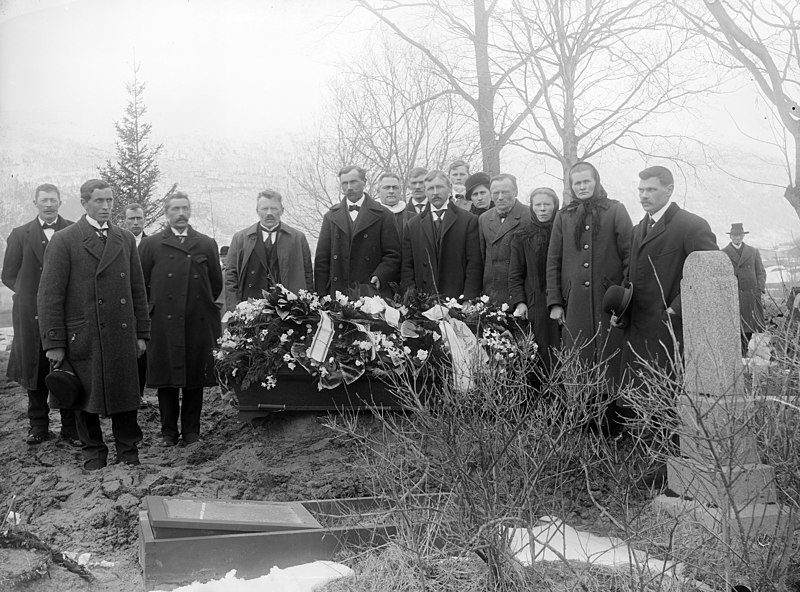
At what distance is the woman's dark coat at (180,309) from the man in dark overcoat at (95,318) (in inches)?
28.7

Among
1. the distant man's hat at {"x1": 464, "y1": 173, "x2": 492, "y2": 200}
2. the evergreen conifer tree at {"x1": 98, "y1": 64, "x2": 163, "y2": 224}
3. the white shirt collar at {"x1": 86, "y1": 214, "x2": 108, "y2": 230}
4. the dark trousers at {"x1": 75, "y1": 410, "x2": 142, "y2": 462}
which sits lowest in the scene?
the dark trousers at {"x1": 75, "y1": 410, "x2": 142, "y2": 462}

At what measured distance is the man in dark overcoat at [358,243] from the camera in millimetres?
7535

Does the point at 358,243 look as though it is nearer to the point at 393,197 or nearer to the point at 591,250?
the point at 393,197

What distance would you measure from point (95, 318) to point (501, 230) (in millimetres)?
3336

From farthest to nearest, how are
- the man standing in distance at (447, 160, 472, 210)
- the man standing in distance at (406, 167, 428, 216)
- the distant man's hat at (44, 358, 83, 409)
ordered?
the man standing in distance at (447, 160, 472, 210) < the man standing in distance at (406, 167, 428, 216) < the distant man's hat at (44, 358, 83, 409)

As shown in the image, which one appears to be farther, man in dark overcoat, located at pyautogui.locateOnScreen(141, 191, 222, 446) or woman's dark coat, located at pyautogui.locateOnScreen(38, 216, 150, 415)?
man in dark overcoat, located at pyautogui.locateOnScreen(141, 191, 222, 446)

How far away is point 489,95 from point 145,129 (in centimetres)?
802

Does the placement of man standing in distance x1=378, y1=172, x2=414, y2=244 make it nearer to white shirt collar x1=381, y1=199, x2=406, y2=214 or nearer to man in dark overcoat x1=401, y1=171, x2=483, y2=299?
white shirt collar x1=381, y1=199, x2=406, y2=214

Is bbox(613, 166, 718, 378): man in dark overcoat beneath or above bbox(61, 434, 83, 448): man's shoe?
above

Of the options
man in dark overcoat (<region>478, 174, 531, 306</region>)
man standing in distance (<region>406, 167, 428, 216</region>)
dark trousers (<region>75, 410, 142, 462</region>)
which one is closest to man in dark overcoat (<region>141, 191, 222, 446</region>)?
dark trousers (<region>75, 410, 142, 462</region>)

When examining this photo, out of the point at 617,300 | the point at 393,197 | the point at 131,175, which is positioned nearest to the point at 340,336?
the point at 393,197

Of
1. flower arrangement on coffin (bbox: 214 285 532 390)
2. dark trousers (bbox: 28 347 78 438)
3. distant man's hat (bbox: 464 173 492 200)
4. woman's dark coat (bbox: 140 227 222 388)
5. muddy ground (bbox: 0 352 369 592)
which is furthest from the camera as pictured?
distant man's hat (bbox: 464 173 492 200)

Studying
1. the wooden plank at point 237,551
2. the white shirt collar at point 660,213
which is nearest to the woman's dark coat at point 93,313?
the wooden plank at point 237,551

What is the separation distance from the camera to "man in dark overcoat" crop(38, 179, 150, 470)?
237 inches
